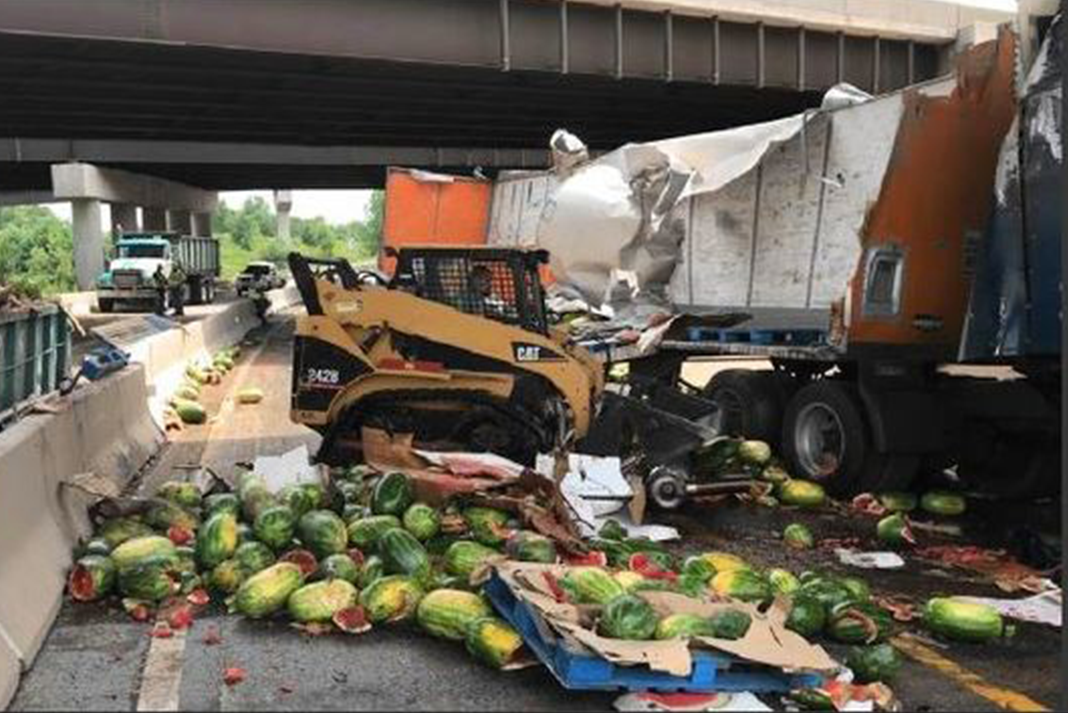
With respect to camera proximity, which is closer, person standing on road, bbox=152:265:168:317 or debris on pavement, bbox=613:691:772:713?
debris on pavement, bbox=613:691:772:713

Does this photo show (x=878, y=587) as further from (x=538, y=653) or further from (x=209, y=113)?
(x=209, y=113)

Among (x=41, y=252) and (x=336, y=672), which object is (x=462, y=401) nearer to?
(x=336, y=672)

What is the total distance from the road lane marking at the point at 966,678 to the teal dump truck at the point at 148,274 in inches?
1316

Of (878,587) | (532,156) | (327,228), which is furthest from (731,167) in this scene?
(327,228)

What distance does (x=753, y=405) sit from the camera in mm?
10969

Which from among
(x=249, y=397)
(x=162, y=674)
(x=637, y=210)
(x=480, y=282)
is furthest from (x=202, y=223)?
(x=162, y=674)

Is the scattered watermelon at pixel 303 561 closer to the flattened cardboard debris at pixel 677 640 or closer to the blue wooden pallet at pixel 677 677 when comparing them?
the flattened cardboard debris at pixel 677 640

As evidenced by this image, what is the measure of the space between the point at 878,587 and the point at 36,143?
4581 cm

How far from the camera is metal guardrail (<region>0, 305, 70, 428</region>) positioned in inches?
339

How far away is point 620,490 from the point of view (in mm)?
8367

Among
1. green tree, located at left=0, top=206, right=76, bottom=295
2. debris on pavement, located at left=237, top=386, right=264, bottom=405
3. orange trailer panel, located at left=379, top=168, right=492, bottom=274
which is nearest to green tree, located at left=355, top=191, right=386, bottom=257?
green tree, located at left=0, top=206, right=76, bottom=295

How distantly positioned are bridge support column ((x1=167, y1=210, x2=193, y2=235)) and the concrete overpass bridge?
2650 centimetres

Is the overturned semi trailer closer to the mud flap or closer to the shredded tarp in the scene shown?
the shredded tarp

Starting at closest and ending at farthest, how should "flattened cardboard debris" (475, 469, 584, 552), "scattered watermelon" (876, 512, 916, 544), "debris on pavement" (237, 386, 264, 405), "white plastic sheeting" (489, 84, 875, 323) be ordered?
"flattened cardboard debris" (475, 469, 584, 552) → "scattered watermelon" (876, 512, 916, 544) → "white plastic sheeting" (489, 84, 875, 323) → "debris on pavement" (237, 386, 264, 405)
